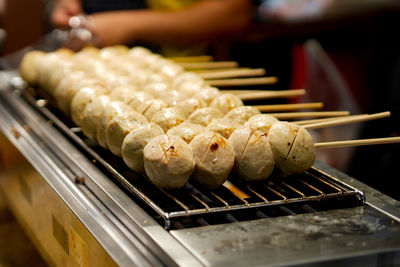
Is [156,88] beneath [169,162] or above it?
above

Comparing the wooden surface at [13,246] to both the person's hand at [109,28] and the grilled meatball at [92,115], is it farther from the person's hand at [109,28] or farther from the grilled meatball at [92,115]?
the person's hand at [109,28]

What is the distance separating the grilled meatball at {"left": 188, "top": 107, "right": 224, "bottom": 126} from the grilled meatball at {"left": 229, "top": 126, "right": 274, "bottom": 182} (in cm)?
31

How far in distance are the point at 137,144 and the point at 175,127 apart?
0.59 feet

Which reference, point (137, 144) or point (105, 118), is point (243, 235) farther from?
point (105, 118)

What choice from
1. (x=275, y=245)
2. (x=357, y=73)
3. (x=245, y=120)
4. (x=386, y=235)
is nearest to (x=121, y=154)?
(x=245, y=120)

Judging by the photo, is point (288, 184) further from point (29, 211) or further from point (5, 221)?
point (5, 221)

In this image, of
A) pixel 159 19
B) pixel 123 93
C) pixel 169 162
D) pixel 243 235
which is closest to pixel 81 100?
pixel 123 93

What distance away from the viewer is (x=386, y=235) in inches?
64.9

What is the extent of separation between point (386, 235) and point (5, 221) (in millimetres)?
3023

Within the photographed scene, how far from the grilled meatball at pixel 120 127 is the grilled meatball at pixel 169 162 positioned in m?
0.31

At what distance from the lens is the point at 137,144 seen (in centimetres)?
209

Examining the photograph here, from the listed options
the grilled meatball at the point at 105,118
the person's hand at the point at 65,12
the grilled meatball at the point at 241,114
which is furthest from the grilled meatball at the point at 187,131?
the person's hand at the point at 65,12

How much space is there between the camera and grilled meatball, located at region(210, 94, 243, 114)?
252 centimetres

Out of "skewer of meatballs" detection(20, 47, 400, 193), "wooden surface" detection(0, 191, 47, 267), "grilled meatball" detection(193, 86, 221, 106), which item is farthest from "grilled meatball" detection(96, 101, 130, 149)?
"wooden surface" detection(0, 191, 47, 267)
